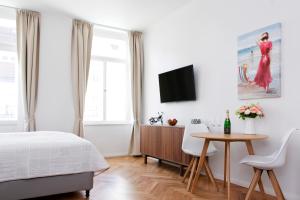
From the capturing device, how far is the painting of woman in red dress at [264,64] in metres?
2.94

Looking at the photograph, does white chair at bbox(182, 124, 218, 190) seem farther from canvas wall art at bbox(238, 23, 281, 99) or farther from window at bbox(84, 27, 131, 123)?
window at bbox(84, 27, 131, 123)

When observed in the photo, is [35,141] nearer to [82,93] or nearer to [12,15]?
[82,93]

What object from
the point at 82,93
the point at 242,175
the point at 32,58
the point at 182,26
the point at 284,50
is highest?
the point at 182,26

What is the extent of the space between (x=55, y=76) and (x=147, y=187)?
9.40 feet

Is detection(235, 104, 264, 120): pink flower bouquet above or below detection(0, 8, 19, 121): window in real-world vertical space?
below

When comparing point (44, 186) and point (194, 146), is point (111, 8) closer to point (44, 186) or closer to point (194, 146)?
point (194, 146)

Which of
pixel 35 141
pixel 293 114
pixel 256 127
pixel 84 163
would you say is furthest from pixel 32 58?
pixel 293 114

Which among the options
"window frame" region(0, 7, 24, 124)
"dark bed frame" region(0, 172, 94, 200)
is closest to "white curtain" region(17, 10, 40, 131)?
"window frame" region(0, 7, 24, 124)

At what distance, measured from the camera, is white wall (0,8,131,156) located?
4645 millimetres

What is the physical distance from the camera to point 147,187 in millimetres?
3178

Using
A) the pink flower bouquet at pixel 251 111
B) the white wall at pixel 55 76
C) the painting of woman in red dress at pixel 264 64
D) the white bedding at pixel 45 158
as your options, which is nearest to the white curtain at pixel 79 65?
the white wall at pixel 55 76

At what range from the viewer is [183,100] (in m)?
4.27

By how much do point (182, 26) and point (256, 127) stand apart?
88.7 inches

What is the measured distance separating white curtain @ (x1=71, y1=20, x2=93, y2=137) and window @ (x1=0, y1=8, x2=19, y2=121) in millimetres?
1030
